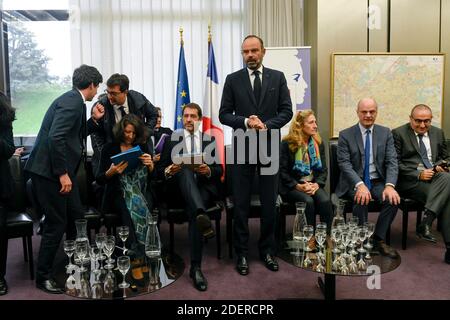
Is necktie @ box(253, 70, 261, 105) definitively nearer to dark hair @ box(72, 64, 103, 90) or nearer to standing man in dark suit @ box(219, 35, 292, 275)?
standing man in dark suit @ box(219, 35, 292, 275)

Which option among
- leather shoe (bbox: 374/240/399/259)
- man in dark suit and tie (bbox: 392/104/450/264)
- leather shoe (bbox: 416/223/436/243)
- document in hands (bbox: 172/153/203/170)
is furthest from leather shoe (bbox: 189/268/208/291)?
leather shoe (bbox: 416/223/436/243)

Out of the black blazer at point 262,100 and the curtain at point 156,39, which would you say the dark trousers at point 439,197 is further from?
the curtain at point 156,39

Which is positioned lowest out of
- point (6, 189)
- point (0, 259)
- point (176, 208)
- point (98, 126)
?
point (0, 259)

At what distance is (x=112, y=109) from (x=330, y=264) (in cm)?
215

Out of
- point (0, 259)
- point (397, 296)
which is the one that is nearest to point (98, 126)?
point (0, 259)

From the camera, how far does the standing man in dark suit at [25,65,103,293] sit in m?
2.86

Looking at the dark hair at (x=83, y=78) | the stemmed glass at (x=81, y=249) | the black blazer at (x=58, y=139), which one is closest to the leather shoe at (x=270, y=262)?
the stemmed glass at (x=81, y=249)

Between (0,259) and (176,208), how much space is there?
4.15 feet

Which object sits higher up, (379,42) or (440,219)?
(379,42)

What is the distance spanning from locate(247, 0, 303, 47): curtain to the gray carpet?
295 cm

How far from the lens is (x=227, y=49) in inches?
225

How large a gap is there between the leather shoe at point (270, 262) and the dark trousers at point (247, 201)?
9 cm
